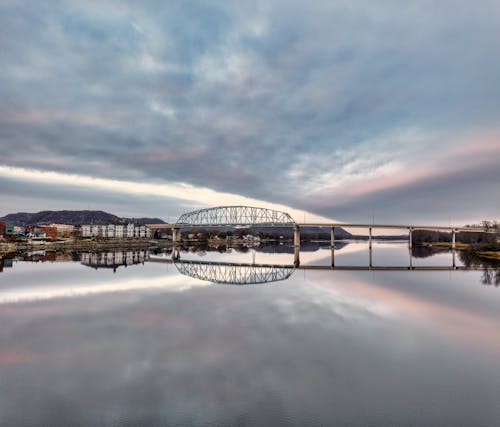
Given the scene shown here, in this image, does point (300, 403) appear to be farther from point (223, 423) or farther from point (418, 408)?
point (418, 408)

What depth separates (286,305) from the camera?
19.8m

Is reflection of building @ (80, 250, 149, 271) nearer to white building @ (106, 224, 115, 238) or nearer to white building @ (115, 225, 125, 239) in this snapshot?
white building @ (106, 224, 115, 238)

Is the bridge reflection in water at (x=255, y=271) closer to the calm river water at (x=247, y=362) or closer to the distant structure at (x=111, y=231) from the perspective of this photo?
the calm river water at (x=247, y=362)

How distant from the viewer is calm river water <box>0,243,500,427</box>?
280 inches

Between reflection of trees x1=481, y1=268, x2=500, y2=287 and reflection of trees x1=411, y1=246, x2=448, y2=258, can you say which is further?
reflection of trees x1=411, y1=246, x2=448, y2=258

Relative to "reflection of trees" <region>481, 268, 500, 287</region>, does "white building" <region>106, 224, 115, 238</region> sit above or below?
above

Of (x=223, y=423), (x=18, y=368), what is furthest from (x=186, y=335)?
(x=223, y=423)

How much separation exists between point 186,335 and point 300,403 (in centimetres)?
701

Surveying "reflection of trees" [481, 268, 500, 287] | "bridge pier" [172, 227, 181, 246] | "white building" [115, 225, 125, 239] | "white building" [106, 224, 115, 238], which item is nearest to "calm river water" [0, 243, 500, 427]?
"reflection of trees" [481, 268, 500, 287]

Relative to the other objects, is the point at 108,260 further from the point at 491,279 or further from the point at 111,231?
the point at 111,231

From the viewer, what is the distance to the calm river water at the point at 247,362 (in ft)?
23.4

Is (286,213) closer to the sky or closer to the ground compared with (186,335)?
closer to the sky

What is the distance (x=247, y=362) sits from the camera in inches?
397

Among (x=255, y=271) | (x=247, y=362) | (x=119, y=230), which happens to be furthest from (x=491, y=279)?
(x=119, y=230)
